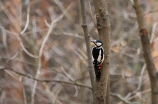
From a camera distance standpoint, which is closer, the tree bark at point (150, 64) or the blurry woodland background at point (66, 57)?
the tree bark at point (150, 64)

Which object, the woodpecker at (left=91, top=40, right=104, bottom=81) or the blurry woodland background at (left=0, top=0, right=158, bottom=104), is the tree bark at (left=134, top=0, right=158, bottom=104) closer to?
the woodpecker at (left=91, top=40, right=104, bottom=81)

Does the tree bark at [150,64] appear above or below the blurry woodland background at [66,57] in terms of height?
below

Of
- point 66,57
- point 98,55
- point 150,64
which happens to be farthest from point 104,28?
point 66,57

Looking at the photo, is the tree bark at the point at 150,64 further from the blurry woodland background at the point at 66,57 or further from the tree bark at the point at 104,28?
the blurry woodland background at the point at 66,57

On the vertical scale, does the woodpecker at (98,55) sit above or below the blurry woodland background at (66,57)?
below

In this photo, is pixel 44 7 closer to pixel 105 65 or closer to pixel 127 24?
pixel 127 24

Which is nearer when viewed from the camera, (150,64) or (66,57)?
(150,64)

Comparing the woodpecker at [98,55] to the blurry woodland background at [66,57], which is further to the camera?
the blurry woodland background at [66,57]

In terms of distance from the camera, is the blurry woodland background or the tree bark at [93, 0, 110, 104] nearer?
the tree bark at [93, 0, 110, 104]

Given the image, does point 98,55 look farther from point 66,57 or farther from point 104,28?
point 66,57

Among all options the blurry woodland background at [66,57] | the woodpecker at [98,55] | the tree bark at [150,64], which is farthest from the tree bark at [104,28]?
the blurry woodland background at [66,57]

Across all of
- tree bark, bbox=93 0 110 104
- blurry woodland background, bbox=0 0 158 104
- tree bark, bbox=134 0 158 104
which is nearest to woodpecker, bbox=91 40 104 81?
tree bark, bbox=93 0 110 104

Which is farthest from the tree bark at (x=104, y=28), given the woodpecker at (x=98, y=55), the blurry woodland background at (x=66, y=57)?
the blurry woodland background at (x=66, y=57)

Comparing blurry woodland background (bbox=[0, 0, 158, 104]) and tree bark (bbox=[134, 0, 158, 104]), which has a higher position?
blurry woodland background (bbox=[0, 0, 158, 104])
